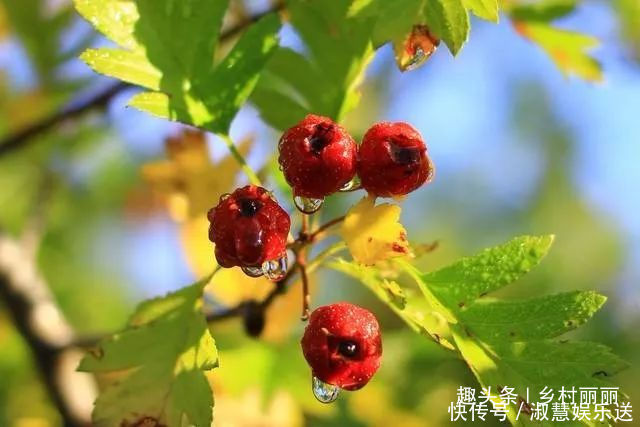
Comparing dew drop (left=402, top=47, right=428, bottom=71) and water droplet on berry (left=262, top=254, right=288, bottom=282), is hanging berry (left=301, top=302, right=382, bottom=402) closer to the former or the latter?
water droplet on berry (left=262, top=254, right=288, bottom=282)

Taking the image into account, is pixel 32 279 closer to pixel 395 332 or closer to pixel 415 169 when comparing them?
pixel 395 332

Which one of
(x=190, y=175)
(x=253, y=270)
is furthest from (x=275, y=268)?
(x=190, y=175)

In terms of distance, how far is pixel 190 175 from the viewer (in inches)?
61.2

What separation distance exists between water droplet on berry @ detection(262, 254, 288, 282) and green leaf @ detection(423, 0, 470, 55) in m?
0.31

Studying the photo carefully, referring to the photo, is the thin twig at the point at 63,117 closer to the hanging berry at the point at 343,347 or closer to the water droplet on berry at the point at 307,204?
the water droplet on berry at the point at 307,204

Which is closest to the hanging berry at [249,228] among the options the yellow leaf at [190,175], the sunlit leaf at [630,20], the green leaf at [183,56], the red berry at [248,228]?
the red berry at [248,228]

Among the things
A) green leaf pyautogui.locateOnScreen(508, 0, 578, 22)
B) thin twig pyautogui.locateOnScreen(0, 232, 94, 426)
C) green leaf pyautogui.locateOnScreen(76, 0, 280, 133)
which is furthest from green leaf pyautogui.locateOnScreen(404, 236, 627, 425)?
thin twig pyautogui.locateOnScreen(0, 232, 94, 426)

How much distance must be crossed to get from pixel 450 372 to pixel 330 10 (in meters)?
1.24

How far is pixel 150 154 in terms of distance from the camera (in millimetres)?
3158

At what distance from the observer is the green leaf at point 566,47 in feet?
5.12

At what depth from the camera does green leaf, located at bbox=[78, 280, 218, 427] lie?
1.15 meters

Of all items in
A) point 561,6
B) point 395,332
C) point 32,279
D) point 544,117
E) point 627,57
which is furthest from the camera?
point 544,117

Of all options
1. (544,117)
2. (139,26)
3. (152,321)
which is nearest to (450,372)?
(152,321)

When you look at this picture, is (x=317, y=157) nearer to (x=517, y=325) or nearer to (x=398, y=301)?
(x=398, y=301)
